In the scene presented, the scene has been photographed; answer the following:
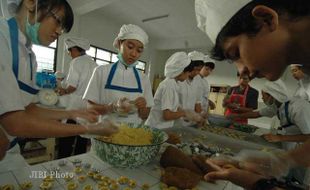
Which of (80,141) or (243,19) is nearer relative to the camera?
(243,19)

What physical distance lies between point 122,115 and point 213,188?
1.03m

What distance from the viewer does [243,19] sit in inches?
19.3

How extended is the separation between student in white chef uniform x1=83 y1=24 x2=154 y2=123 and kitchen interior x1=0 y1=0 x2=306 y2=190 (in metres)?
0.45

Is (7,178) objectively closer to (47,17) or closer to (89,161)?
(89,161)

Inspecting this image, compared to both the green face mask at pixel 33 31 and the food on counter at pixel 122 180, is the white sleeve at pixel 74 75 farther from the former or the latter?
the food on counter at pixel 122 180

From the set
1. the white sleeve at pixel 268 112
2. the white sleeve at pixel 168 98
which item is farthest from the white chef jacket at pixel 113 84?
the white sleeve at pixel 268 112

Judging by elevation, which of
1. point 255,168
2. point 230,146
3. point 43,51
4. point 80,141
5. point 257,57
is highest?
point 43,51

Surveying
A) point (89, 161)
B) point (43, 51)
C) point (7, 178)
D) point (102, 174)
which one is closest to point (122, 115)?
point (89, 161)

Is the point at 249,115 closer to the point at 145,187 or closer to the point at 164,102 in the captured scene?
the point at 164,102

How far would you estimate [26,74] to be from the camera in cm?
104

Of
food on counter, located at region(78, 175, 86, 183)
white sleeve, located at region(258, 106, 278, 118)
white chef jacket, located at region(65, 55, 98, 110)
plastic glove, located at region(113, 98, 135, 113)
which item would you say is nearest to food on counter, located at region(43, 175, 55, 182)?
food on counter, located at region(78, 175, 86, 183)

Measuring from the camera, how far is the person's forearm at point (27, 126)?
748 mm

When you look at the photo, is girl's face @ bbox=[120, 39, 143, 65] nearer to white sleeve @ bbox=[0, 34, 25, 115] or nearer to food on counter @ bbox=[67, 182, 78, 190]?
white sleeve @ bbox=[0, 34, 25, 115]

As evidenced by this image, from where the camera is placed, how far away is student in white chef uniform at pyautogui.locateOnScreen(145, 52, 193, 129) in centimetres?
205
